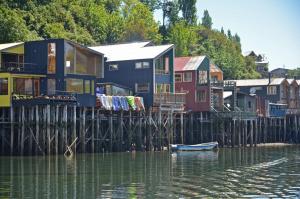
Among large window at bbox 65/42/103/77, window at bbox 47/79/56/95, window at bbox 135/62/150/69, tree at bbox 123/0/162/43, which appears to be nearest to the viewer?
window at bbox 47/79/56/95

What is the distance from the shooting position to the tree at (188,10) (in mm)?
162250

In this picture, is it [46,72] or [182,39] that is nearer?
[46,72]

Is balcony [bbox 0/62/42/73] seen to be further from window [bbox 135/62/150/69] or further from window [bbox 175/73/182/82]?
window [bbox 175/73/182/82]

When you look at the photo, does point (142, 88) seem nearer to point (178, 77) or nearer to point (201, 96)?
point (201, 96)

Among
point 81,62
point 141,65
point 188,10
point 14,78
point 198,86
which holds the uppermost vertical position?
point 188,10

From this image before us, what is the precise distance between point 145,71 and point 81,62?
11.3 m

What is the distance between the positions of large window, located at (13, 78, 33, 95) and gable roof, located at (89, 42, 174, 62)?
17075 millimetres

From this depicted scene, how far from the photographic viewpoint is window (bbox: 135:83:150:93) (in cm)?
7444

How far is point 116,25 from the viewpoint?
127000 mm

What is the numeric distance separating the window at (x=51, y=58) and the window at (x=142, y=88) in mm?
14897

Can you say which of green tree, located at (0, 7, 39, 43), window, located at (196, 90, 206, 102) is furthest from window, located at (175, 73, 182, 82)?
green tree, located at (0, 7, 39, 43)

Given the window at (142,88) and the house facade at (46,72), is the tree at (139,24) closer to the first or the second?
the window at (142,88)

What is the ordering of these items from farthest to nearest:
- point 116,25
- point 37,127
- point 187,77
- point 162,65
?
point 116,25, point 187,77, point 162,65, point 37,127

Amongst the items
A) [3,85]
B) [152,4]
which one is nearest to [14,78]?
[3,85]
